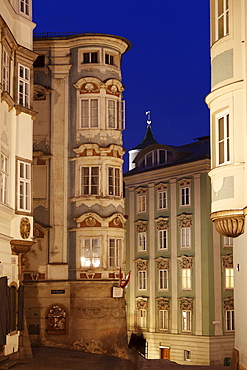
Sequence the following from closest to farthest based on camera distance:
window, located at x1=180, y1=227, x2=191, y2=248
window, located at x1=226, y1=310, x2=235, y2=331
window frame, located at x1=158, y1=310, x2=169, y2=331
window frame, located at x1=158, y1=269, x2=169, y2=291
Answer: window, located at x1=226, y1=310, x2=235, y2=331
window, located at x1=180, y1=227, x2=191, y2=248
window frame, located at x1=158, y1=310, x2=169, y2=331
window frame, located at x1=158, y1=269, x2=169, y2=291

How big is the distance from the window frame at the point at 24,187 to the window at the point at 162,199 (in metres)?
30.8

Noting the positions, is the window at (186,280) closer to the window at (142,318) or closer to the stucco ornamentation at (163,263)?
the stucco ornamentation at (163,263)

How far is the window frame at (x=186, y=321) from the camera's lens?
2160 inches

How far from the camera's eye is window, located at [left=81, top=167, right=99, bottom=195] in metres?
39.9

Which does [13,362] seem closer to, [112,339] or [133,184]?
[112,339]

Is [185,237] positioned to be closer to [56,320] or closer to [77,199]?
[77,199]

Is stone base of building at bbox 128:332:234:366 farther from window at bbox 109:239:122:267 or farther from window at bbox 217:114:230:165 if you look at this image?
window at bbox 217:114:230:165

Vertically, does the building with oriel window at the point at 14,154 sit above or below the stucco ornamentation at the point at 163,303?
above

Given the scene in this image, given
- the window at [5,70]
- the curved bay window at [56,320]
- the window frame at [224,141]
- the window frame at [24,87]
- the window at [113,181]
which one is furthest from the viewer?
the window at [113,181]

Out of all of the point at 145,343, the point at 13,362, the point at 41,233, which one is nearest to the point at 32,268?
the point at 41,233

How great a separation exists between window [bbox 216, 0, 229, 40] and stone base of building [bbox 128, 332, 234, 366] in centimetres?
3647

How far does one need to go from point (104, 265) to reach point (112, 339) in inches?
152

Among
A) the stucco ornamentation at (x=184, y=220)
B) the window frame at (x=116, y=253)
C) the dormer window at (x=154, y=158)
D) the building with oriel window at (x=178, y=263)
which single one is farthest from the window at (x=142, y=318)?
the window frame at (x=116, y=253)

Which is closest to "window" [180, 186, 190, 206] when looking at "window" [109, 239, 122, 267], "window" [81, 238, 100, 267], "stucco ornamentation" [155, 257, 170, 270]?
"stucco ornamentation" [155, 257, 170, 270]
